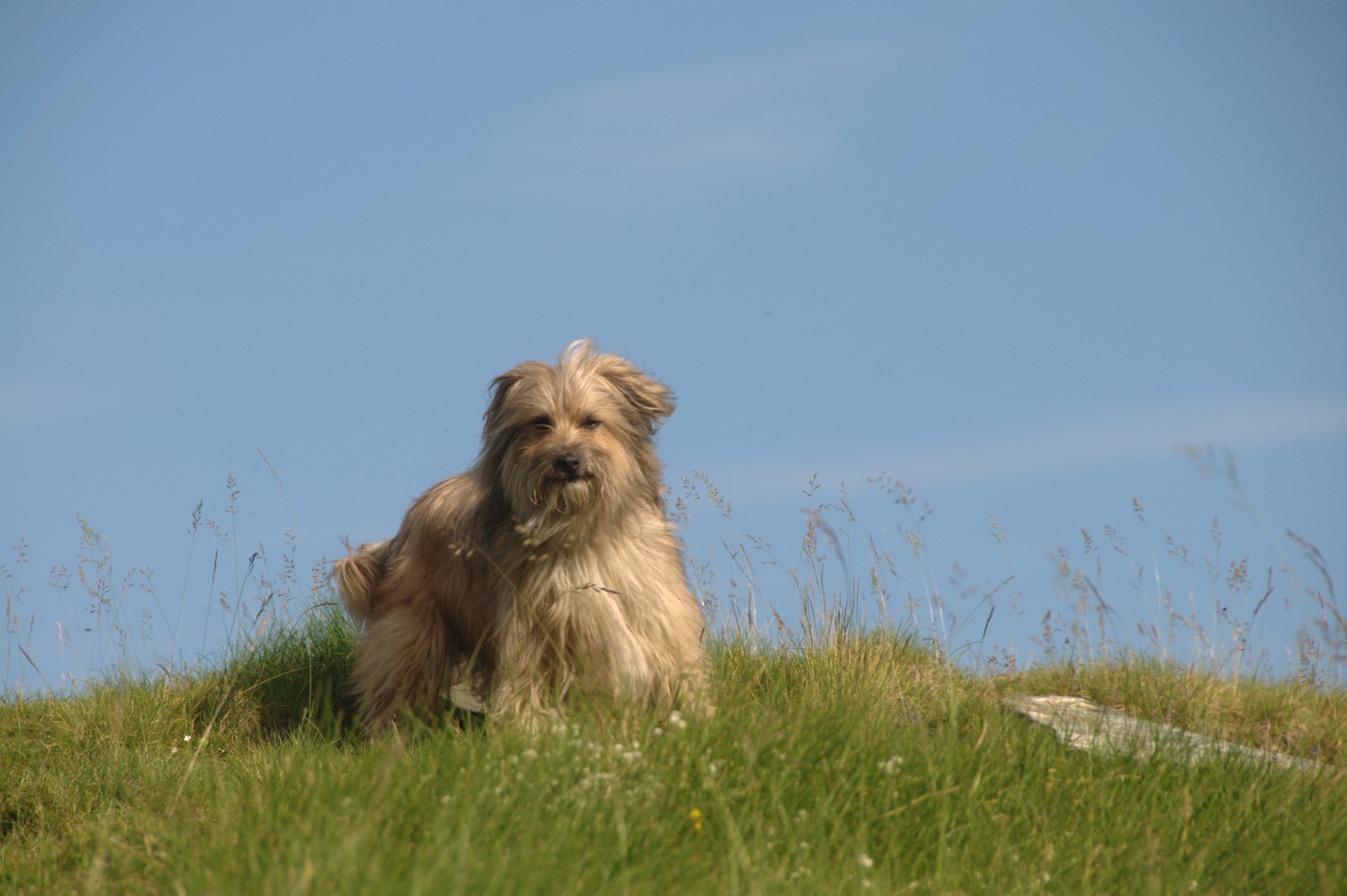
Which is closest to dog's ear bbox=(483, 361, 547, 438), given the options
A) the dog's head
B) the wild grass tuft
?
the dog's head

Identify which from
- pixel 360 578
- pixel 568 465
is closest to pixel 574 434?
pixel 568 465

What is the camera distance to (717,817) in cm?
387

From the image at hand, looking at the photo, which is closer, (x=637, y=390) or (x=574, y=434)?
(x=574, y=434)

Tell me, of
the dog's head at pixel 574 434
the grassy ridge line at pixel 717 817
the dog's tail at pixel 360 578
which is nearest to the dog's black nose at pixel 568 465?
the dog's head at pixel 574 434

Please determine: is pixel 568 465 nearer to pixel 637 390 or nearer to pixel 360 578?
pixel 637 390

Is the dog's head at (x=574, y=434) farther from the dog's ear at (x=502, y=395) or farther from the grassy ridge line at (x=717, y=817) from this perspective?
the grassy ridge line at (x=717, y=817)

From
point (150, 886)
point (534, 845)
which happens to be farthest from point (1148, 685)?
point (150, 886)

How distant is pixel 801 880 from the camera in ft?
12.0

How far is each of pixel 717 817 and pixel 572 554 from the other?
6.06ft

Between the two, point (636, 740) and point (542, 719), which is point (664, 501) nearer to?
point (542, 719)

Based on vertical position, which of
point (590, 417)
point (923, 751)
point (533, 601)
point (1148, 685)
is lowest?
point (1148, 685)

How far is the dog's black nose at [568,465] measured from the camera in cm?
523

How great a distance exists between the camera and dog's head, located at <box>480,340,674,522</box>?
5.30 meters

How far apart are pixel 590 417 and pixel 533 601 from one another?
82 cm
